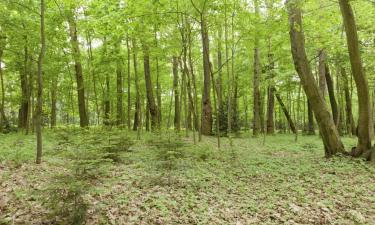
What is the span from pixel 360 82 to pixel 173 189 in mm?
6833

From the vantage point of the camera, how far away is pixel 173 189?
18.5 feet

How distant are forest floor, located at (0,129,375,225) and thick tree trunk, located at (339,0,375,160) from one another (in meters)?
0.81

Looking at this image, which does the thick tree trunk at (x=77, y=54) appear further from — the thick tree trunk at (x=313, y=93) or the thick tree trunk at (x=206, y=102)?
the thick tree trunk at (x=313, y=93)

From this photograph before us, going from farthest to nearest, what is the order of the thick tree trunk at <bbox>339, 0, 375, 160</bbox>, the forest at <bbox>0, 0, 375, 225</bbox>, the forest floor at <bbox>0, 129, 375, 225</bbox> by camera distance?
the thick tree trunk at <bbox>339, 0, 375, 160</bbox> → the forest at <bbox>0, 0, 375, 225</bbox> → the forest floor at <bbox>0, 129, 375, 225</bbox>

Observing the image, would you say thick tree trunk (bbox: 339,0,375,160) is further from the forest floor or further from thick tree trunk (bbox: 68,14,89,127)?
thick tree trunk (bbox: 68,14,89,127)

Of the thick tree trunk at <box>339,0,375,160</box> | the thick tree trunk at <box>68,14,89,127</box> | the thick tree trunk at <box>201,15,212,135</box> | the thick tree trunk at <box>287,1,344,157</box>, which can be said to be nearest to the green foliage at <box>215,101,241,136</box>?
the thick tree trunk at <box>201,15,212,135</box>

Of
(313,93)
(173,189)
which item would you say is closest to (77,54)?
(173,189)

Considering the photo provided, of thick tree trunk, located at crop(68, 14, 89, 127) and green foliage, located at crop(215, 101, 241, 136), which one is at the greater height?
thick tree trunk, located at crop(68, 14, 89, 127)

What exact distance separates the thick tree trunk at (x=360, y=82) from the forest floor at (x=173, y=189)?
81 cm

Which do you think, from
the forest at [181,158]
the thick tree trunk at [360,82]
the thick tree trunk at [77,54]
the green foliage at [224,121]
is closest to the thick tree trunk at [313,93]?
the forest at [181,158]

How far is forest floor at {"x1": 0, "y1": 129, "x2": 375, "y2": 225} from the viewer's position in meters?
4.23

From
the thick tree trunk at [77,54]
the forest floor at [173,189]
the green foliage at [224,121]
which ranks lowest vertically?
the forest floor at [173,189]

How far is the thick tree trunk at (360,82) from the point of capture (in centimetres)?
778

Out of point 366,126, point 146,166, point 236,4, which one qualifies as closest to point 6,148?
point 146,166
